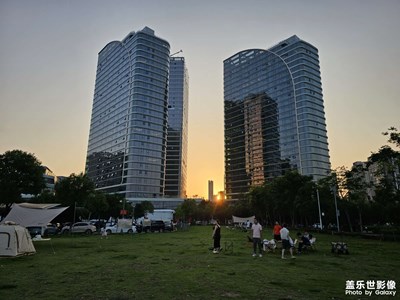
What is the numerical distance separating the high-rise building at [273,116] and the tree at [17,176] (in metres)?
104

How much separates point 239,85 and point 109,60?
7805 cm

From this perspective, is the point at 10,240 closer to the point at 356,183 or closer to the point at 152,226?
the point at 152,226

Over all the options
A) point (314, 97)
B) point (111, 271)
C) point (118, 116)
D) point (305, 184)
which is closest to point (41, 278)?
point (111, 271)

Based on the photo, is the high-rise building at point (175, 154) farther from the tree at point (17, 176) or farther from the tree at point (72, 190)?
the tree at point (17, 176)

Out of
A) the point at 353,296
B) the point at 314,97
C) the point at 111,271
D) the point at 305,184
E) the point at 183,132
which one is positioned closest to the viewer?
the point at 353,296

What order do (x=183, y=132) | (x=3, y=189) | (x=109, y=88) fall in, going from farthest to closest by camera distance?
(x=183, y=132) < (x=109, y=88) < (x=3, y=189)

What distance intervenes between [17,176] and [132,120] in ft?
359

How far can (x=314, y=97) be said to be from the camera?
147 meters

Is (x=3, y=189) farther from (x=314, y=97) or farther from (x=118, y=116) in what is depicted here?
(x=314, y=97)

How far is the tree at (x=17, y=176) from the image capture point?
3105 centimetres

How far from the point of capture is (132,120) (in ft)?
456

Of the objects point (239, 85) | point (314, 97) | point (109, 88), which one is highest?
point (239, 85)

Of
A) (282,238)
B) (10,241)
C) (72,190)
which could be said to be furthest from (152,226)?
(282,238)

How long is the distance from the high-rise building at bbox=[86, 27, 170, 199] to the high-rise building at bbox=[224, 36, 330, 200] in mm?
46686
